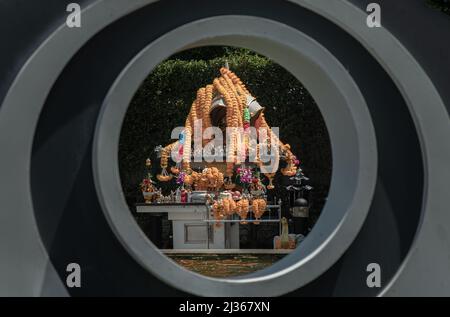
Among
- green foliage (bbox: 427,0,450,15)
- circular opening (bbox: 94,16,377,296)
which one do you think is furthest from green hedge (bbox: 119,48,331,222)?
green foliage (bbox: 427,0,450,15)

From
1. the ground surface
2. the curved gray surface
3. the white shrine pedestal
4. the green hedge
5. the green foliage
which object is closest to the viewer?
the curved gray surface

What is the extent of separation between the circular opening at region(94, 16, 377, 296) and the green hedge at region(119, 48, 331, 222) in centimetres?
725

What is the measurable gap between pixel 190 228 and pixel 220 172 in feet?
3.52

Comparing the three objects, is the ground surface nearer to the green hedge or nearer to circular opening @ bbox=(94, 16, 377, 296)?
the green hedge

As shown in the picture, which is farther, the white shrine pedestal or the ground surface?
the white shrine pedestal

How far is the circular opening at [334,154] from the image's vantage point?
5.83m

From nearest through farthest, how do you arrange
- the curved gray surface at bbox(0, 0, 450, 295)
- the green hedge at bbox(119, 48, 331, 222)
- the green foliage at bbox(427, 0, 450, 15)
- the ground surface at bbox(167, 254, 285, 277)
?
the curved gray surface at bbox(0, 0, 450, 295) < the green foliage at bbox(427, 0, 450, 15) < the ground surface at bbox(167, 254, 285, 277) < the green hedge at bbox(119, 48, 331, 222)

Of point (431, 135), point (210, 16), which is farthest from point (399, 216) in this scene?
point (210, 16)

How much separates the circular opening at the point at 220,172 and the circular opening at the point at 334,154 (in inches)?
247

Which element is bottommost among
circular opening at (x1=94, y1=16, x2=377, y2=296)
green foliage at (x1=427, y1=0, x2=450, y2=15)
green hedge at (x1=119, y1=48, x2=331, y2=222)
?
circular opening at (x1=94, y1=16, x2=377, y2=296)

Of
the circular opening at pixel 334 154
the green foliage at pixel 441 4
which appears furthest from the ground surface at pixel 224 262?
the green foliage at pixel 441 4

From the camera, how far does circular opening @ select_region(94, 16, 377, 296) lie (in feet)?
19.1

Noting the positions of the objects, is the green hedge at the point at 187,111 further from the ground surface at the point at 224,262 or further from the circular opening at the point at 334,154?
the circular opening at the point at 334,154

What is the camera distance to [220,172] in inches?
510
